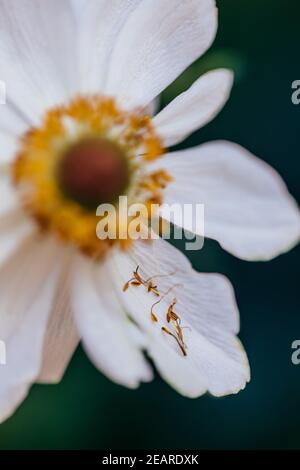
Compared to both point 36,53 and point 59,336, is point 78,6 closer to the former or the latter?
point 36,53

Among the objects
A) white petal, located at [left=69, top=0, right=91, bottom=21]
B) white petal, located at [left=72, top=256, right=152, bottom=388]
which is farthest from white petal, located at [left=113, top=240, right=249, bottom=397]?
white petal, located at [left=69, top=0, right=91, bottom=21]


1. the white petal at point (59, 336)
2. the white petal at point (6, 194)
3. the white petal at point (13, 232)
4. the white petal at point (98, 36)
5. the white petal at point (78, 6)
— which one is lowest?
the white petal at point (59, 336)

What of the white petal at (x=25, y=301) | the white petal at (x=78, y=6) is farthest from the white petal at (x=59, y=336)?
the white petal at (x=78, y=6)

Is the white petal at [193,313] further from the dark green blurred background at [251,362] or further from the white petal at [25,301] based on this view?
the dark green blurred background at [251,362]

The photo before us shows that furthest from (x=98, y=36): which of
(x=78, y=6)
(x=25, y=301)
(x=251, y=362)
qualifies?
(x=251, y=362)

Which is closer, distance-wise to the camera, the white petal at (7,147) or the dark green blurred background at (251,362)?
the white petal at (7,147)

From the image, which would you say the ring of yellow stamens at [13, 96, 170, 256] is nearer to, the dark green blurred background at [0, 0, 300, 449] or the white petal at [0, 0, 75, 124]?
the white petal at [0, 0, 75, 124]
